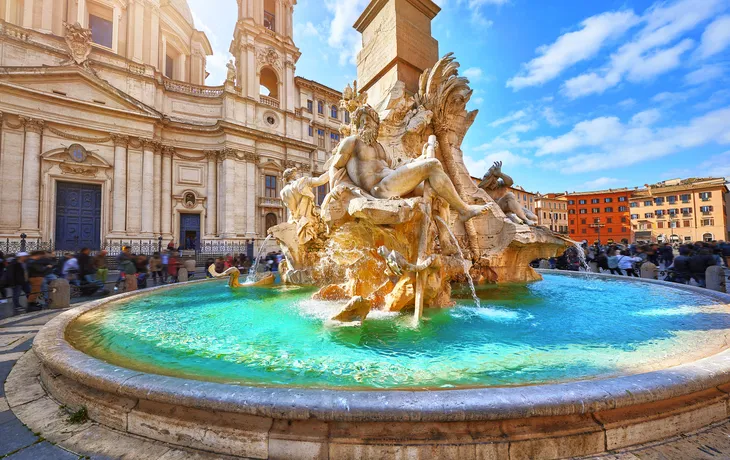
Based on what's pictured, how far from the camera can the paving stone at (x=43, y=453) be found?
5.64ft

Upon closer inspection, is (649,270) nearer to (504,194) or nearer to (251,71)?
(504,194)

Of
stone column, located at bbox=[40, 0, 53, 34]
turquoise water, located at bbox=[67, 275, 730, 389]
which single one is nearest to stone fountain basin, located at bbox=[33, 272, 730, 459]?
turquoise water, located at bbox=[67, 275, 730, 389]

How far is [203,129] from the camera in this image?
25.8 m

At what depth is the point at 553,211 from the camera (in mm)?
60375

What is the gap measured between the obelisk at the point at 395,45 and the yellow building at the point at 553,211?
57057 mm

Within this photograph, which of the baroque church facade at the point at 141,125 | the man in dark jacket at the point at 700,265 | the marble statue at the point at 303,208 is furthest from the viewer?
the baroque church facade at the point at 141,125

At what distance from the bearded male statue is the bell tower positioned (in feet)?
88.4

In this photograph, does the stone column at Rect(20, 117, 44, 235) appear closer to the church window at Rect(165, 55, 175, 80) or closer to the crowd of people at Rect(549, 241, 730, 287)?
the church window at Rect(165, 55, 175, 80)

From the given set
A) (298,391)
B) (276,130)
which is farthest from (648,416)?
(276,130)

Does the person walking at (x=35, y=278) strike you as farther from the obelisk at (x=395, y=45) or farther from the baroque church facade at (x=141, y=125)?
the baroque church facade at (x=141, y=125)

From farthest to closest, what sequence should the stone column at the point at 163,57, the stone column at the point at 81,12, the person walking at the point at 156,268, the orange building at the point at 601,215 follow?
1. the orange building at the point at 601,215
2. the stone column at the point at 163,57
3. the stone column at the point at 81,12
4. the person walking at the point at 156,268

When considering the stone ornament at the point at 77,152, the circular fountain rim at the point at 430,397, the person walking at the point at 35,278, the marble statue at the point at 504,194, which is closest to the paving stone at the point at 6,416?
the circular fountain rim at the point at 430,397

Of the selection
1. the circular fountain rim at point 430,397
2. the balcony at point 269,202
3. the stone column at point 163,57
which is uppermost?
the stone column at point 163,57

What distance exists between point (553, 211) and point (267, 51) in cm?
5775
